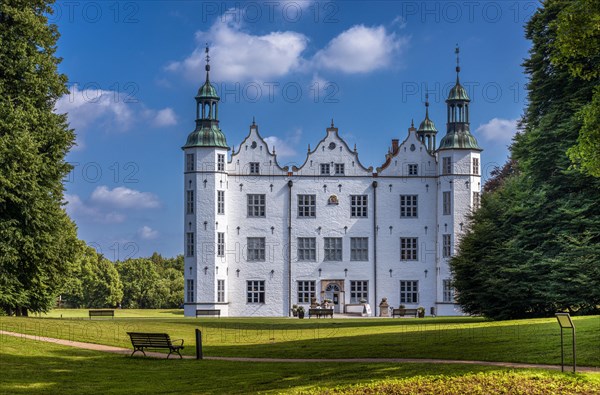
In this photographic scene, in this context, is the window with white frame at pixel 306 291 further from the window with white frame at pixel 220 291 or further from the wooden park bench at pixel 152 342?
the wooden park bench at pixel 152 342

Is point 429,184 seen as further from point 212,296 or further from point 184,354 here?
point 184,354

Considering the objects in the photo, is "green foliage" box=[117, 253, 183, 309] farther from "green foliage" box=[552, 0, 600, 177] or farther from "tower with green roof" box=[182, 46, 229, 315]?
"green foliage" box=[552, 0, 600, 177]

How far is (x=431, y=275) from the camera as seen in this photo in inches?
2312

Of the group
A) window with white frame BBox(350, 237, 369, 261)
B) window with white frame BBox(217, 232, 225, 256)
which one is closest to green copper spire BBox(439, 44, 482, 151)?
window with white frame BBox(350, 237, 369, 261)

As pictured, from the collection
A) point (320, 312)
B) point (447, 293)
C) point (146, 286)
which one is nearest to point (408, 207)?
point (447, 293)

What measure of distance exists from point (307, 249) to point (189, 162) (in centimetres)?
966

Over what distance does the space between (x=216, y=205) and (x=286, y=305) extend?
8.07 metres

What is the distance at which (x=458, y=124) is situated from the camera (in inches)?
2328

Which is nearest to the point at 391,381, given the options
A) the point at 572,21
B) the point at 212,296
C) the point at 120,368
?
the point at 120,368

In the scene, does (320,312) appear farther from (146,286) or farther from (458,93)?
(146,286)

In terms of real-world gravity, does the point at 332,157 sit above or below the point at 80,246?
above

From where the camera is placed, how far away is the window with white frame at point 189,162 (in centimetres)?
5722

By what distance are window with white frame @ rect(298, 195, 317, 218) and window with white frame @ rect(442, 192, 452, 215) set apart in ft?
27.8

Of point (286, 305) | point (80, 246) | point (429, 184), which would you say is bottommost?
point (286, 305)
